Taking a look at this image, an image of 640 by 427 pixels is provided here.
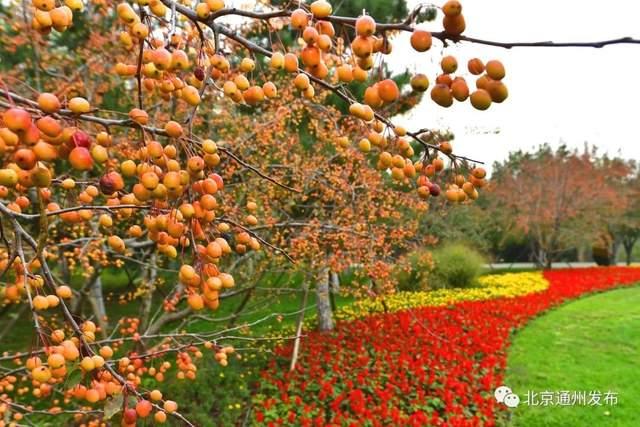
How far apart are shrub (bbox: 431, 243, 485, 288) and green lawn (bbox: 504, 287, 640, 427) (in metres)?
3.01

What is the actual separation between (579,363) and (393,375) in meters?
3.36

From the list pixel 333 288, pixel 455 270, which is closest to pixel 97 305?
pixel 333 288

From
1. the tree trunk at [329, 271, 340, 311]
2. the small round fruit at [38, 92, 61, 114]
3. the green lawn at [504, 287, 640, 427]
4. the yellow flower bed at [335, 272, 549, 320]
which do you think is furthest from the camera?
the yellow flower bed at [335, 272, 549, 320]

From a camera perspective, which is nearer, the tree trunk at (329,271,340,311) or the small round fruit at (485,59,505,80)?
the small round fruit at (485,59,505,80)

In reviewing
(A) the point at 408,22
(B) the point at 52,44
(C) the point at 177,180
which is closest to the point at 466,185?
(A) the point at 408,22

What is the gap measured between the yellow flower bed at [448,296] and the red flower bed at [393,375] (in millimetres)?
894

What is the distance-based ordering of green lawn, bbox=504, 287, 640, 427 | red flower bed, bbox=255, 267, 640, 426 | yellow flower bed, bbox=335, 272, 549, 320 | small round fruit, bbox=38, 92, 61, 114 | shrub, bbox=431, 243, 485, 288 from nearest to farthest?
small round fruit, bbox=38, 92, 61, 114 → red flower bed, bbox=255, 267, 640, 426 → green lawn, bbox=504, 287, 640, 427 → yellow flower bed, bbox=335, 272, 549, 320 → shrub, bbox=431, 243, 485, 288

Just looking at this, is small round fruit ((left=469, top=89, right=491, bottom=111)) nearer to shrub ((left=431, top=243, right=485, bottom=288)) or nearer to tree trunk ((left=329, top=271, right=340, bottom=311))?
tree trunk ((left=329, top=271, right=340, bottom=311))

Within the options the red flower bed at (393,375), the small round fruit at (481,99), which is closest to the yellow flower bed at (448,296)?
the red flower bed at (393,375)

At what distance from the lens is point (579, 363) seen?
7.31 metres

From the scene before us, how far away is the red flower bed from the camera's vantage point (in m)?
5.14

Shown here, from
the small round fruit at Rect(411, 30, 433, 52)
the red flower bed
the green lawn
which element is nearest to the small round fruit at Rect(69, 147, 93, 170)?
the small round fruit at Rect(411, 30, 433, 52)

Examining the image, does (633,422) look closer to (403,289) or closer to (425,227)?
(403,289)

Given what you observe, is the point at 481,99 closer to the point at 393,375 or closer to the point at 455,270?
the point at 393,375
